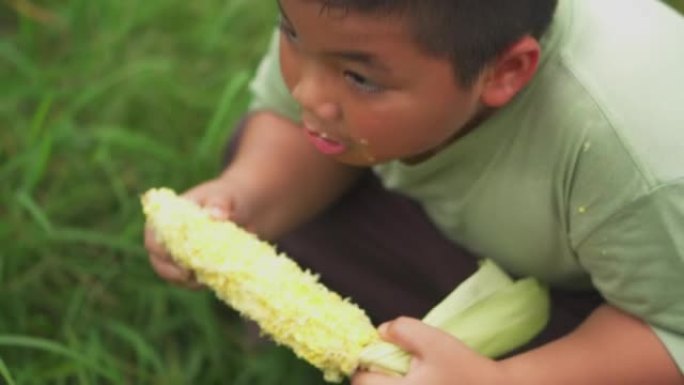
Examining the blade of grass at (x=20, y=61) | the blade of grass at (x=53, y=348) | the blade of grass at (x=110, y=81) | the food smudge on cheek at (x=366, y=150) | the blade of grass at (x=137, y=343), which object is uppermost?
the food smudge on cheek at (x=366, y=150)

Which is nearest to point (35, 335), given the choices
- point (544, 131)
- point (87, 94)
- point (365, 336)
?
point (87, 94)

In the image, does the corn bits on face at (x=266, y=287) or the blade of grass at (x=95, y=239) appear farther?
the blade of grass at (x=95, y=239)

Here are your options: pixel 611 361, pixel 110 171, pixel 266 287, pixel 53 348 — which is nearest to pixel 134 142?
pixel 110 171

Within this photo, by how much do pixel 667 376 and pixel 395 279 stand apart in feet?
1.48

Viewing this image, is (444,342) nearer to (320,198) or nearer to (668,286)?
(668,286)

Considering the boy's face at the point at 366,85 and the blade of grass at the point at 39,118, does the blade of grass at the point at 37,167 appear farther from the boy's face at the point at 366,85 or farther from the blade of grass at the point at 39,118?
the boy's face at the point at 366,85

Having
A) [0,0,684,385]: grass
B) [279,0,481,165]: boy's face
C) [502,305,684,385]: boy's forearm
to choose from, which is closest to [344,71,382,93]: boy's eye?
[279,0,481,165]: boy's face

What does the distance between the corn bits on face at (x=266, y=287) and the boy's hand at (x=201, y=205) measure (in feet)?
0.15

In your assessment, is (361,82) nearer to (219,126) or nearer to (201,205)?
(201,205)

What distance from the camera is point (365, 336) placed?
122 cm

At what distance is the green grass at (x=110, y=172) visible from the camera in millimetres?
1600

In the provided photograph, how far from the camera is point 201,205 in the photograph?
145cm

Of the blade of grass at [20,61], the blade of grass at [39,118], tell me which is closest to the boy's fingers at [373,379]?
the blade of grass at [39,118]

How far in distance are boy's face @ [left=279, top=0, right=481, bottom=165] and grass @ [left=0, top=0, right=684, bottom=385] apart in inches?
18.4
